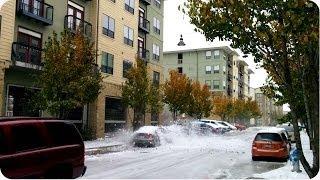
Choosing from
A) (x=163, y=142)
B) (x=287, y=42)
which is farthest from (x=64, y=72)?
(x=287, y=42)

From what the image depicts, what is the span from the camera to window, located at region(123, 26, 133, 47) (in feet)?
123

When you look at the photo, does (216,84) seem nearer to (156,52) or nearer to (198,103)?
(198,103)

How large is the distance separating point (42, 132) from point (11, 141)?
106 cm

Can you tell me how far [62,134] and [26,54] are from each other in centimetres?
1577

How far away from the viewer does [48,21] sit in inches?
1037

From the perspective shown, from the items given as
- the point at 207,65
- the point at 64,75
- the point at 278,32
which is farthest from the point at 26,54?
the point at 207,65

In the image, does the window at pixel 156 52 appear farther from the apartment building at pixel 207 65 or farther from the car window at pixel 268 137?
the apartment building at pixel 207 65

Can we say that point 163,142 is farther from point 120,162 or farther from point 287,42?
point 287,42

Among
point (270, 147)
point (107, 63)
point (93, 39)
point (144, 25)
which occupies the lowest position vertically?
point (270, 147)

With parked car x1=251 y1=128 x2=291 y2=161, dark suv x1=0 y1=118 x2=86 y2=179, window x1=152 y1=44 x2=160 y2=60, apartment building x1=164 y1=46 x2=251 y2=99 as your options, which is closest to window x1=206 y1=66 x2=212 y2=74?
apartment building x1=164 y1=46 x2=251 y2=99

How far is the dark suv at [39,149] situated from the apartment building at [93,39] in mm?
14076

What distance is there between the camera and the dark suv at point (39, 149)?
7.46 metres

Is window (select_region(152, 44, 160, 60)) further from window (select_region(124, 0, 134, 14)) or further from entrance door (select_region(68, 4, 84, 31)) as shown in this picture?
entrance door (select_region(68, 4, 84, 31))

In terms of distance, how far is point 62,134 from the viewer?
9.46 meters
